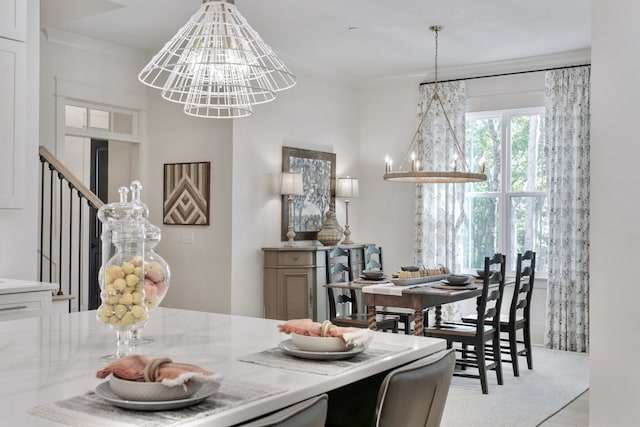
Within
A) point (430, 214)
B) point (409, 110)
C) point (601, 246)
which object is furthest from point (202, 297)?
point (601, 246)

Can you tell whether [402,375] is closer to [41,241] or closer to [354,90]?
[41,241]

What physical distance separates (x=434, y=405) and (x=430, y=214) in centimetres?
573

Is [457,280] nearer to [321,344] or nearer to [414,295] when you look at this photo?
[414,295]

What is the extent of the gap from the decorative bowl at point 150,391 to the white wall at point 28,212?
3301 millimetres

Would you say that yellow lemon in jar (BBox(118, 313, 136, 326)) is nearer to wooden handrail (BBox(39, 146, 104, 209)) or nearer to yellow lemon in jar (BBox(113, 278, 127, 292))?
yellow lemon in jar (BBox(113, 278, 127, 292))

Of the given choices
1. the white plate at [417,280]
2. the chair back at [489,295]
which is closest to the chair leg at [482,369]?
the chair back at [489,295]

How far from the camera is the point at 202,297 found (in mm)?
6465

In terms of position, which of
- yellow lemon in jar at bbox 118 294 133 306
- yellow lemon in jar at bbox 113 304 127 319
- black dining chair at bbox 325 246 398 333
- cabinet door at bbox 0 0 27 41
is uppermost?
cabinet door at bbox 0 0 27 41

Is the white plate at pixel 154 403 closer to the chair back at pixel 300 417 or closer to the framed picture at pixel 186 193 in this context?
the chair back at pixel 300 417

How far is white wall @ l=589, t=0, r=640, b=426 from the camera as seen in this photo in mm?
2906

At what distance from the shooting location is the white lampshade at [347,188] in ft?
24.7

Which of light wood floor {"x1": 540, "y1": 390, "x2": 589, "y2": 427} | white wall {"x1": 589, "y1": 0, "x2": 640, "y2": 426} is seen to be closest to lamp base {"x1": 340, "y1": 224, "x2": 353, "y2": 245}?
light wood floor {"x1": 540, "y1": 390, "x2": 589, "y2": 427}

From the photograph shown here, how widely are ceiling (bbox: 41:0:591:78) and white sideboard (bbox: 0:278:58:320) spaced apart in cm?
225

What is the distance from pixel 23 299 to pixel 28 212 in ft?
2.53
